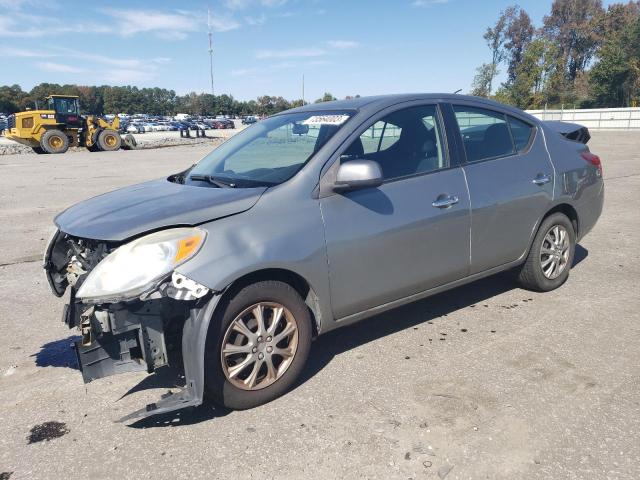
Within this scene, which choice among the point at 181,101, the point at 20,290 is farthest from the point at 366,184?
the point at 181,101

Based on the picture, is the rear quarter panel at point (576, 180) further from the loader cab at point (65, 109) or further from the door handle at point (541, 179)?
the loader cab at point (65, 109)

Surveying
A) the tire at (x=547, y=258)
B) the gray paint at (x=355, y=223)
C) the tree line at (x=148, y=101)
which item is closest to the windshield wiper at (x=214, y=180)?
the gray paint at (x=355, y=223)

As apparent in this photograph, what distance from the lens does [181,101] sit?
159 m

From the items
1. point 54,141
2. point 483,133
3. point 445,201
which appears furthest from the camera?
point 54,141

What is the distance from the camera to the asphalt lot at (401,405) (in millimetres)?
2488

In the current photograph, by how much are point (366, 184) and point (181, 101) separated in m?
167

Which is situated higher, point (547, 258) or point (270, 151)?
point (270, 151)

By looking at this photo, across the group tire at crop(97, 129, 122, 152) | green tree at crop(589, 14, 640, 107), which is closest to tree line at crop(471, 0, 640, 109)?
green tree at crop(589, 14, 640, 107)

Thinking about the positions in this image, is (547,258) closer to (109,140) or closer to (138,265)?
(138,265)

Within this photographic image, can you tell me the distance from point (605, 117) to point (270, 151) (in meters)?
42.9

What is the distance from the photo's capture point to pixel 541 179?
4.31m

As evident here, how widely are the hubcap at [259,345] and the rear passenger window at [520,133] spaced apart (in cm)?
254

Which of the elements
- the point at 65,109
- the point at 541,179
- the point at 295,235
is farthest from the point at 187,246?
the point at 65,109

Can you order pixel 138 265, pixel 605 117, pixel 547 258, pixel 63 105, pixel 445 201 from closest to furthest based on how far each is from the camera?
pixel 138 265 → pixel 445 201 → pixel 547 258 → pixel 63 105 → pixel 605 117
